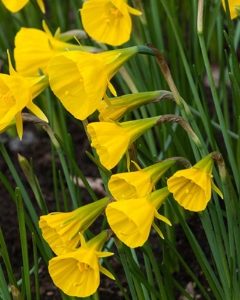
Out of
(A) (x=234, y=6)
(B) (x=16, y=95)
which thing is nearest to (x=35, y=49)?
(B) (x=16, y=95)

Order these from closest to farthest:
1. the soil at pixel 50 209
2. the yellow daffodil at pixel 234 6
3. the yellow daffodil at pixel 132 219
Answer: the yellow daffodil at pixel 132 219 → the yellow daffodil at pixel 234 6 → the soil at pixel 50 209

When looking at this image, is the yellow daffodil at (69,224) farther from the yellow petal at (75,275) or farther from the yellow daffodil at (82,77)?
the yellow daffodil at (82,77)

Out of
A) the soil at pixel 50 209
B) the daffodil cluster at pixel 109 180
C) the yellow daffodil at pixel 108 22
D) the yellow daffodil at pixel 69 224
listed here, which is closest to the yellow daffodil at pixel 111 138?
the daffodil cluster at pixel 109 180

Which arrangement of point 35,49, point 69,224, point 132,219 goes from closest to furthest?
point 132,219
point 69,224
point 35,49

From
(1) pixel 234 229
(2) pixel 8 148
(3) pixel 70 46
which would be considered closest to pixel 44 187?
(2) pixel 8 148

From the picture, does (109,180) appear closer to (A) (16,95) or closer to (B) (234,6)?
(A) (16,95)
